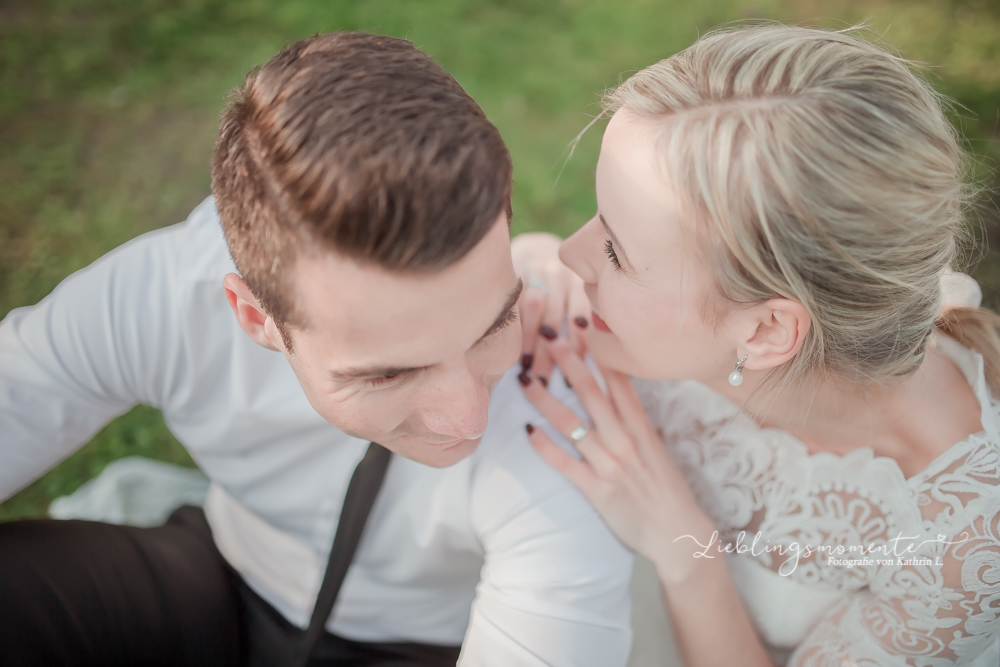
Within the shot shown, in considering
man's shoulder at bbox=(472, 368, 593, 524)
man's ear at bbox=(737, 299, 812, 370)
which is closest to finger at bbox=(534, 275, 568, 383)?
man's shoulder at bbox=(472, 368, 593, 524)

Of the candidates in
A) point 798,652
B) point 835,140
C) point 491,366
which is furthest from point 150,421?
point 835,140

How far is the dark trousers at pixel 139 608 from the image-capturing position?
2027mm

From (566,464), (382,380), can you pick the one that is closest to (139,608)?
(382,380)

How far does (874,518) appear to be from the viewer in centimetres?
220

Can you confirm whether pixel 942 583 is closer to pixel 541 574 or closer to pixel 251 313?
A: pixel 541 574

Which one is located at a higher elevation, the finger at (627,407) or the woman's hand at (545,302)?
the woman's hand at (545,302)

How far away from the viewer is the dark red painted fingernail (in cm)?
220

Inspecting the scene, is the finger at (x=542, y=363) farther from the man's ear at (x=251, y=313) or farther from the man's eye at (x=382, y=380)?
the man's ear at (x=251, y=313)

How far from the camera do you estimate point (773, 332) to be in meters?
1.99

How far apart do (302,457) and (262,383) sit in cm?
29

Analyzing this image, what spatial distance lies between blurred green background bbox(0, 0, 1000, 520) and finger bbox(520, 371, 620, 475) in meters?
2.39

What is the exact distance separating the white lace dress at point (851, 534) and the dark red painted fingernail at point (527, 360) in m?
0.63

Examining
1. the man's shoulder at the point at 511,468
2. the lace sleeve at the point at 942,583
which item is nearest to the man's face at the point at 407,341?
the man's shoulder at the point at 511,468

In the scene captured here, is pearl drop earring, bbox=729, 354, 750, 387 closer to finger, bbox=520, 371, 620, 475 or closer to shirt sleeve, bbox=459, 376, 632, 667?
finger, bbox=520, 371, 620, 475
